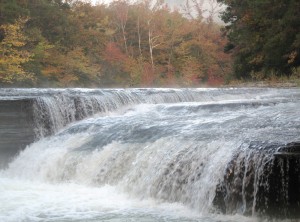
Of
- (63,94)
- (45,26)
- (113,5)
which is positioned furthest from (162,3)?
(63,94)

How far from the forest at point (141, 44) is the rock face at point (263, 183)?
14961 mm

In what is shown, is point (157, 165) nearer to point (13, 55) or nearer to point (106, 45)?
point (13, 55)

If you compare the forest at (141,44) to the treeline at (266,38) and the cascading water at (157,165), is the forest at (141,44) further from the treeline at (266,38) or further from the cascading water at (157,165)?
the cascading water at (157,165)

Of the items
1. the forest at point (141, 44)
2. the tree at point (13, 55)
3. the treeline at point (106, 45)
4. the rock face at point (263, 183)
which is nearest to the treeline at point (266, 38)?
the forest at point (141, 44)

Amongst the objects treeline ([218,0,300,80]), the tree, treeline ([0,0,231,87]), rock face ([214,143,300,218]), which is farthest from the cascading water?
treeline ([0,0,231,87])

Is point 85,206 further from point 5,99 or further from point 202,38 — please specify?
point 202,38

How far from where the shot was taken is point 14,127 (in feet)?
37.8

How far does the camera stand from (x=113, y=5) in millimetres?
39906

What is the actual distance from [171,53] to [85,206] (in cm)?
3190

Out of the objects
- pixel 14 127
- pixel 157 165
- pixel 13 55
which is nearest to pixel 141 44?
pixel 13 55

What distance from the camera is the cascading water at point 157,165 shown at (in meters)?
6.11

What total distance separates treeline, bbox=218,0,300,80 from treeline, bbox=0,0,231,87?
5158 millimetres

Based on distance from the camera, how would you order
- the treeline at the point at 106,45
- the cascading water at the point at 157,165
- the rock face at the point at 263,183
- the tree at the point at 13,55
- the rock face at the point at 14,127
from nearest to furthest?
the rock face at the point at 263,183, the cascading water at the point at 157,165, the rock face at the point at 14,127, the tree at the point at 13,55, the treeline at the point at 106,45

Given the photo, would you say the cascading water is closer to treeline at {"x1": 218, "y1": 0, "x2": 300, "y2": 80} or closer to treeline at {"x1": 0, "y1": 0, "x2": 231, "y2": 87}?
treeline at {"x1": 218, "y1": 0, "x2": 300, "y2": 80}
